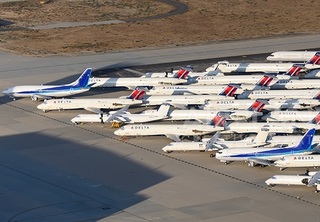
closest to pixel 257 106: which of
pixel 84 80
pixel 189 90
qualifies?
pixel 189 90

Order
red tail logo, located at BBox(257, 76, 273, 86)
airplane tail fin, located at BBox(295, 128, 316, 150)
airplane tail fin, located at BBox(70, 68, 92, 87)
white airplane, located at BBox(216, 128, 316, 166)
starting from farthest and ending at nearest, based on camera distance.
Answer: red tail logo, located at BBox(257, 76, 273, 86) → airplane tail fin, located at BBox(70, 68, 92, 87) → airplane tail fin, located at BBox(295, 128, 316, 150) → white airplane, located at BBox(216, 128, 316, 166)

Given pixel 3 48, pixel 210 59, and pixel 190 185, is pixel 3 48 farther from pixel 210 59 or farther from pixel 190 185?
pixel 190 185

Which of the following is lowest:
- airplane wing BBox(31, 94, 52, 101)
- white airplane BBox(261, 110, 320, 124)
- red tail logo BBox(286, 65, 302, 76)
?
white airplane BBox(261, 110, 320, 124)

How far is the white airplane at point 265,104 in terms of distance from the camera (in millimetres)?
137375

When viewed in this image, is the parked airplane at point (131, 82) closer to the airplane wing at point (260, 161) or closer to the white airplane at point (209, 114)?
the white airplane at point (209, 114)

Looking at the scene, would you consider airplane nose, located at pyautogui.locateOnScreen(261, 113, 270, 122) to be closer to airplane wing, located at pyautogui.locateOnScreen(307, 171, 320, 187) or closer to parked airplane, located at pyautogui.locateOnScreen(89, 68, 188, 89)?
parked airplane, located at pyautogui.locateOnScreen(89, 68, 188, 89)

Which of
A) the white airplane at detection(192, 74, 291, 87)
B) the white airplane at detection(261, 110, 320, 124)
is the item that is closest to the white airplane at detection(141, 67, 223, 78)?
the white airplane at detection(192, 74, 291, 87)

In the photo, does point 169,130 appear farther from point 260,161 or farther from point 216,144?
point 260,161

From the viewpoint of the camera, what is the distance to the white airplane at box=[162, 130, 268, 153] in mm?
119312

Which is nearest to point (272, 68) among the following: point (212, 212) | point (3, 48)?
point (3, 48)

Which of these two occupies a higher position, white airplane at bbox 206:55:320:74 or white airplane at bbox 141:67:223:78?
white airplane at bbox 206:55:320:74

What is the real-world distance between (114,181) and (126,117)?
23796 mm

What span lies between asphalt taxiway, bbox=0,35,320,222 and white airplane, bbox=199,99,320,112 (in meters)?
12.9

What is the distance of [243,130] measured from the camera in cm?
12600
